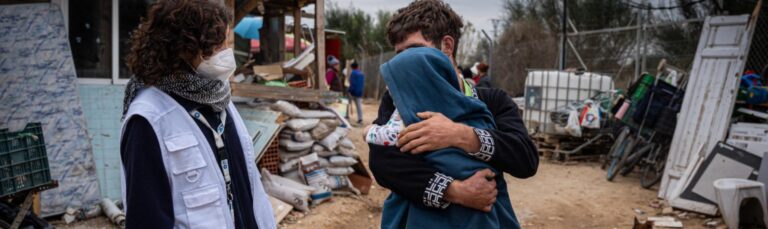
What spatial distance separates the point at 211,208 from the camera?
1435mm

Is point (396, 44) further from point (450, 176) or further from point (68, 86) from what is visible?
point (68, 86)

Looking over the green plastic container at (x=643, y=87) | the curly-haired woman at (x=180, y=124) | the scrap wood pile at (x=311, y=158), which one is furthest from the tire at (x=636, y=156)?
the curly-haired woman at (x=180, y=124)

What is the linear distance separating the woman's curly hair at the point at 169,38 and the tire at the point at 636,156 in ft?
22.1

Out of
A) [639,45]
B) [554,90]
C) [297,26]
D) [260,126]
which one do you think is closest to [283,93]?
[260,126]

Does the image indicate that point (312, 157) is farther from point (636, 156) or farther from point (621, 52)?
point (621, 52)

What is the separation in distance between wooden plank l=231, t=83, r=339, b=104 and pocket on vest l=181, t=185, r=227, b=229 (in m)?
4.17

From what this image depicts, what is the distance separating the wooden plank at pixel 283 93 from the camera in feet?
18.1

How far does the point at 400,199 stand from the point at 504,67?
12.9 m

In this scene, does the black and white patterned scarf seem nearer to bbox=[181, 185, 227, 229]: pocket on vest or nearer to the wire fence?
bbox=[181, 185, 227, 229]: pocket on vest

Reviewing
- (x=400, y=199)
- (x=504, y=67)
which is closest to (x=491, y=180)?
(x=400, y=199)

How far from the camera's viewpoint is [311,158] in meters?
5.68

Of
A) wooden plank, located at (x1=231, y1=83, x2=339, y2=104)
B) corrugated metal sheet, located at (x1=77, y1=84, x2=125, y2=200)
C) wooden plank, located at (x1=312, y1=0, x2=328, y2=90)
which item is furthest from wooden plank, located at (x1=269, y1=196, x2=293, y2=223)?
wooden plank, located at (x1=312, y1=0, x2=328, y2=90)

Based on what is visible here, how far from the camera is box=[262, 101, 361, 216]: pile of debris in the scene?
5.43 m

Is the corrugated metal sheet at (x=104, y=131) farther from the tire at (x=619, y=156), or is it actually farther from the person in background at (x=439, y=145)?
the tire at (x=619, y=156)
